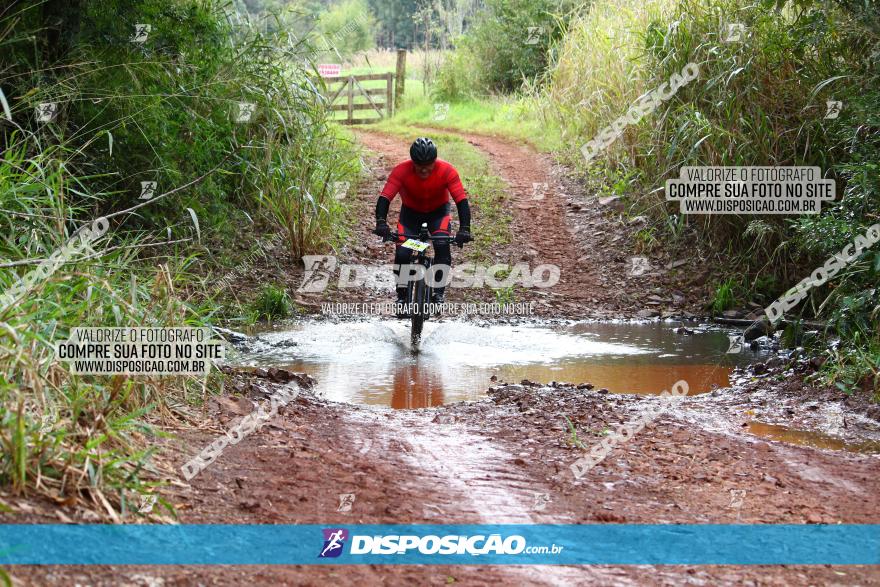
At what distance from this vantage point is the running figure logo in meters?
3.72

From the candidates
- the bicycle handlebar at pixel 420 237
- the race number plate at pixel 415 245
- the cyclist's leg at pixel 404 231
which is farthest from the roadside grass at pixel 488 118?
the race number plate at pixel 415 245

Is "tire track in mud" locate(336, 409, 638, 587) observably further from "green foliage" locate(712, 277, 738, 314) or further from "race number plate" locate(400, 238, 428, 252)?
"green foliage" locate(712, 277, 738, 314)

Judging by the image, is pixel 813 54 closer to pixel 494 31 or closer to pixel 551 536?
pixel 551 536

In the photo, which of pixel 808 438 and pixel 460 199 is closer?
pixel 808 438

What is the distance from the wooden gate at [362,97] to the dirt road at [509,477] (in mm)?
21715

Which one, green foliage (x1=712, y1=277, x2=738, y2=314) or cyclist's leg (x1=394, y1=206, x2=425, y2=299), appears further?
green foliage (x1=712, y1=277, x2=738, y2=314)

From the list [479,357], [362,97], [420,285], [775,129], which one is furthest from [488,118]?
[479,357]

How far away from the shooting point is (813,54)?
10.5m

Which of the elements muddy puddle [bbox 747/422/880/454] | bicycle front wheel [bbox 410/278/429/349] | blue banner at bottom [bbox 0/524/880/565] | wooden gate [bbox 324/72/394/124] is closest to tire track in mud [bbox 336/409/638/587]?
blue banner at bottom [bbox 0/524/880/565]

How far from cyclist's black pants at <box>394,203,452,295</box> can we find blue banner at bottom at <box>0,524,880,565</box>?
522 centimetres

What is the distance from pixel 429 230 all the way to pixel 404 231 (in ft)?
0.90

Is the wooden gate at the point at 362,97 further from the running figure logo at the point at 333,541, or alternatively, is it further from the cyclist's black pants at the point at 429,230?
the running figure logo at the point at 333,541

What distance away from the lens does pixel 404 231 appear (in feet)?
31.0

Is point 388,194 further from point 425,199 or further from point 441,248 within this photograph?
point 441,248
